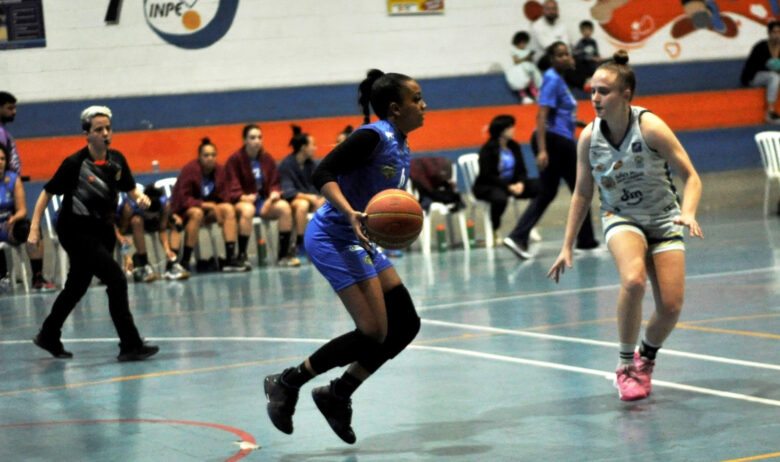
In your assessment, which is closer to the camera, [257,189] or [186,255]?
[186,255]

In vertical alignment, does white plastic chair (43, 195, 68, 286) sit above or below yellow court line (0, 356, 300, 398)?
above

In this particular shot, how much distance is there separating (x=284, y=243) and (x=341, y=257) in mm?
9495

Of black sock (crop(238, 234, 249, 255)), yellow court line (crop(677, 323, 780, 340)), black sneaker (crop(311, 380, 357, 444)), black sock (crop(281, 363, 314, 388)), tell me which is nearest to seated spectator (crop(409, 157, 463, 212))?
black sock (crop(238, 234, 249, 255))

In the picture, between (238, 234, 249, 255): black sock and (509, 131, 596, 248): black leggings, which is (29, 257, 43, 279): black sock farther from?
(509, 131, 596, 248): black leggings

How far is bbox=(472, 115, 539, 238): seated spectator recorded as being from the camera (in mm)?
16438

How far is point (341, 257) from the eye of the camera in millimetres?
6352

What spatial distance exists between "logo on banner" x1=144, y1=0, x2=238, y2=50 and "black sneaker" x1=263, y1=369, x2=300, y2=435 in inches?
533

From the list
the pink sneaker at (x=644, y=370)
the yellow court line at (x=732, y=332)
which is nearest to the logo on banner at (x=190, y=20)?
the yellow court line at (x=732, y=332)

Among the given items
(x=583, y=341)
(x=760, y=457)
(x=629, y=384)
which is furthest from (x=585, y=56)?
(x=760, y=457)

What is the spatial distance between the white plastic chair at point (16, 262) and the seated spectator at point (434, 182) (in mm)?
4866

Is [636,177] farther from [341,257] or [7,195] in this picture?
[7,195]

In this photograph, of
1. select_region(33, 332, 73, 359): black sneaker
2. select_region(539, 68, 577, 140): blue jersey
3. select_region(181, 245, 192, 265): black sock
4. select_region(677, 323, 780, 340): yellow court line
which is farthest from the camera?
select_region(181, 245, 192, 265): black sock

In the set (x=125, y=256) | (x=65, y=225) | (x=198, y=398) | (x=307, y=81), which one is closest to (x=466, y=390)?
(x=198, y=398)

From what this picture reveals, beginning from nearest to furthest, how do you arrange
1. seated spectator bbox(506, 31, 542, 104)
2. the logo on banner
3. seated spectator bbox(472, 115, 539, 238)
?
1. seated spectator bbox(472, 115, 539, 238)
2. the logo on banner
3. seated spectator bbox(506, 31, 542, 104)
